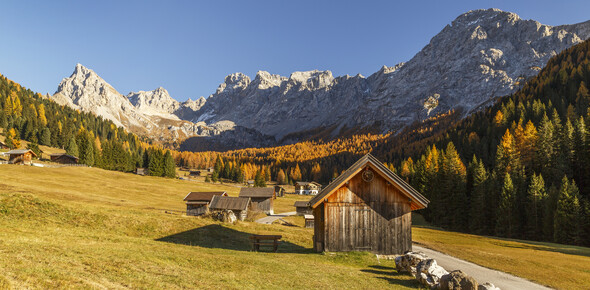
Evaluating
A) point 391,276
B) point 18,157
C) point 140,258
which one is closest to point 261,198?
point 391,276

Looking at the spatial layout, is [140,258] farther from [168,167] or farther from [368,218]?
[168,167]

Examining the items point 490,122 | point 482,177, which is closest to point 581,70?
point 490,122

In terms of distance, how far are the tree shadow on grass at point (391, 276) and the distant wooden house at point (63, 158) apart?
14527 cm

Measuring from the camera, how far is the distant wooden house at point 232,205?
6756 centimetres

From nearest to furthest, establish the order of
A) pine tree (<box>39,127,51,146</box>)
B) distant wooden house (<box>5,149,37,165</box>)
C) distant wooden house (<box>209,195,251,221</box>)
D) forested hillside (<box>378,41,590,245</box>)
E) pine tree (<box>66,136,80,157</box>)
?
forested hillside (<box>378,41,590,245</box>)
distant wooden house (<box>209,195,251,221</box>)
distant wooden house (<box>5,149,37,165</box>)
pine tree (<box>66,136,80,157</box>)
pine tree (<box>39,127,51,146</box>)

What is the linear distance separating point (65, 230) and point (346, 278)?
72.2 ft

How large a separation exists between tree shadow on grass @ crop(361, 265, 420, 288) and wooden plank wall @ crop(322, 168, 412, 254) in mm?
3805

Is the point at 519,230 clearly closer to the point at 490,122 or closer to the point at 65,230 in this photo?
the point at 65,230

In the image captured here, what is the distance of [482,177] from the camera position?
71250mm

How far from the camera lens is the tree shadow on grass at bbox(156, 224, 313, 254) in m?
28.4

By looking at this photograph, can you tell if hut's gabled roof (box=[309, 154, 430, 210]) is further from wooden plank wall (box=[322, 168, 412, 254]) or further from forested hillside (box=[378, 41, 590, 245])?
forested hillside (box=[378, 41, 590, 245])

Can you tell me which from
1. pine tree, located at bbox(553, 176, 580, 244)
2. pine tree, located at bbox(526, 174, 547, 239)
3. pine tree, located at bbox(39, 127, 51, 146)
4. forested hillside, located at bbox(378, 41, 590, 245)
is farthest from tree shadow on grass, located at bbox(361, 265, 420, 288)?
pine tree, located at bbox(39, 127, 51, 146)

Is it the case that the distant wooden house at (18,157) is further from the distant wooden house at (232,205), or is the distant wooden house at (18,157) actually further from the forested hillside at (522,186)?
the forested hillside at (522,186)

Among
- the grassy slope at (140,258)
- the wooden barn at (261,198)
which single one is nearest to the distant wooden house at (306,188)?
the wooden barn at (261,198)
